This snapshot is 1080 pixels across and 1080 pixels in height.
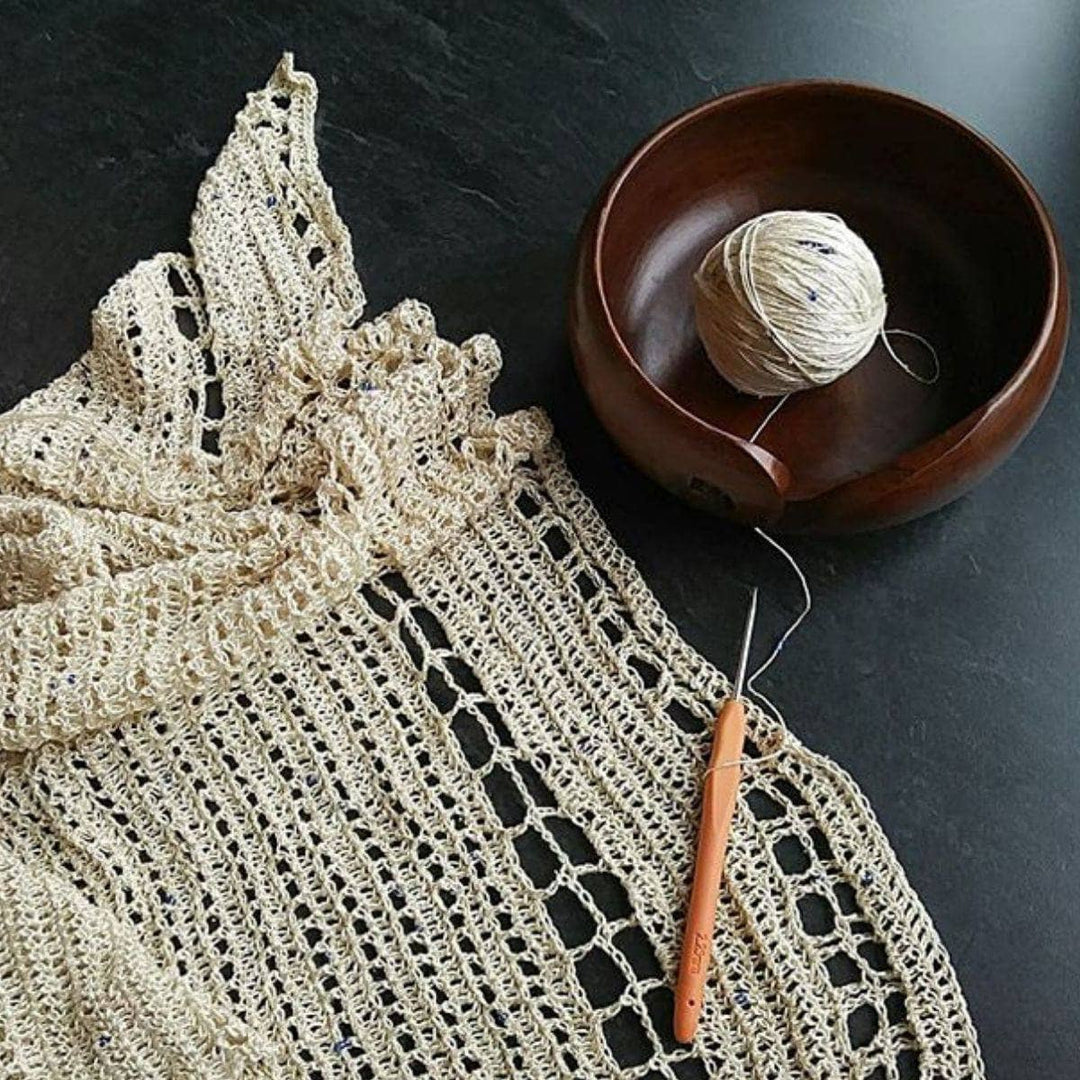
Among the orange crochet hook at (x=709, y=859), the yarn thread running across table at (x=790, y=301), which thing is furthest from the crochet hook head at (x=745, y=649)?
the yarn thread running across table at (x=790, y=301)

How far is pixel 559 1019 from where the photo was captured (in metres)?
0.79

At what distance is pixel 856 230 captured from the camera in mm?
917

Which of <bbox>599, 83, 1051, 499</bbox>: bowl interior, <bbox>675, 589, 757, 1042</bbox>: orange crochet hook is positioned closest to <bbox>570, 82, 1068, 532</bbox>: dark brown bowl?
<bbox>599, 83, 1051, 499</bbox>: bowl interior

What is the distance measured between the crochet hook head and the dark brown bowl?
0.05 metres

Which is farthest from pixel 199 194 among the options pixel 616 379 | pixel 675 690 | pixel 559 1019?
pixel 559 1019

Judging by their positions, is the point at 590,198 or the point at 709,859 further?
the point at 590,198

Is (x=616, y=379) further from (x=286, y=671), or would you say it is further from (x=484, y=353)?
(x=286, y=671)

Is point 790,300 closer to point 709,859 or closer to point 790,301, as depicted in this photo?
point 790,301

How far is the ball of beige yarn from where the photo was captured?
2.70 ft

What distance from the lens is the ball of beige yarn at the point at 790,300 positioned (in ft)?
2.70

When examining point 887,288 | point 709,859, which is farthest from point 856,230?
point 709,859

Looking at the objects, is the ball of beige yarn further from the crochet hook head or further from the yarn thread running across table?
the crochet hook head

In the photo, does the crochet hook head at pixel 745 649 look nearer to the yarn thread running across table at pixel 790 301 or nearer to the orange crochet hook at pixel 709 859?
the orange crochet hook at pixel 709 859

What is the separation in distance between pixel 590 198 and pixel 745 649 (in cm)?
30
